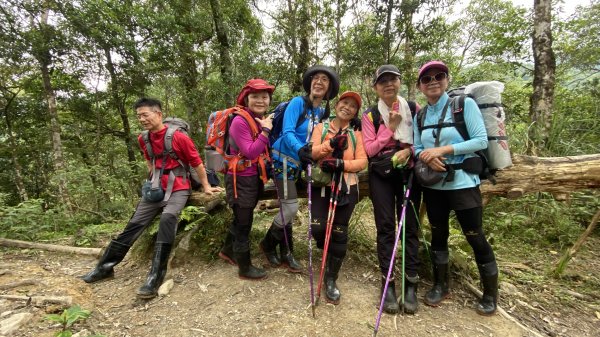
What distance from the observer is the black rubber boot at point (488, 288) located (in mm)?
3262

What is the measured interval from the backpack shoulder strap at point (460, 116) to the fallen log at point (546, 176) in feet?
4.78

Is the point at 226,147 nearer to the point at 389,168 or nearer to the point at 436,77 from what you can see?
the point at 389,168

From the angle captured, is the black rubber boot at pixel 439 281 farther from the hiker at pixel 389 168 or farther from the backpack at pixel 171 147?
the backpack at pixel 171 147

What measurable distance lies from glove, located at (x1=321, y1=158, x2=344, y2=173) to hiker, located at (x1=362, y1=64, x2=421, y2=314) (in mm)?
363

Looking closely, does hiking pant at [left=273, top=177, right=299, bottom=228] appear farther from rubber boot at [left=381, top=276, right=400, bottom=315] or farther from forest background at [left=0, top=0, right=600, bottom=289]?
forest background at [left=0, top=0, right=600, bottom=289]

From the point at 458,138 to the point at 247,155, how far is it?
91.4 inches

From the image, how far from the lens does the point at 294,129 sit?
3498mm

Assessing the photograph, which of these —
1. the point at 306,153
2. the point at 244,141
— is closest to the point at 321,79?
the point at 306,153

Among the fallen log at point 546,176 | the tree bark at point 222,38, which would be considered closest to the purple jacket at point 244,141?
the fallen log at point 546,176

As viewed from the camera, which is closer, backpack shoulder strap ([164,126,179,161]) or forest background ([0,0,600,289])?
backpack shoulder strap ([164,126,179,161])

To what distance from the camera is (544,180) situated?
3.94 metres

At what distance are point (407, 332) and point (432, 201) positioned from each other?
1431 mm

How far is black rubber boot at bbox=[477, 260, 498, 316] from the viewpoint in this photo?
3262 millimetres

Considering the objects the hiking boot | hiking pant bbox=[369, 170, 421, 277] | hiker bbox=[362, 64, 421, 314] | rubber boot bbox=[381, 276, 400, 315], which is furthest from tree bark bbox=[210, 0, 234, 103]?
rubber boot bbox=[381, 276, 400, 315]
